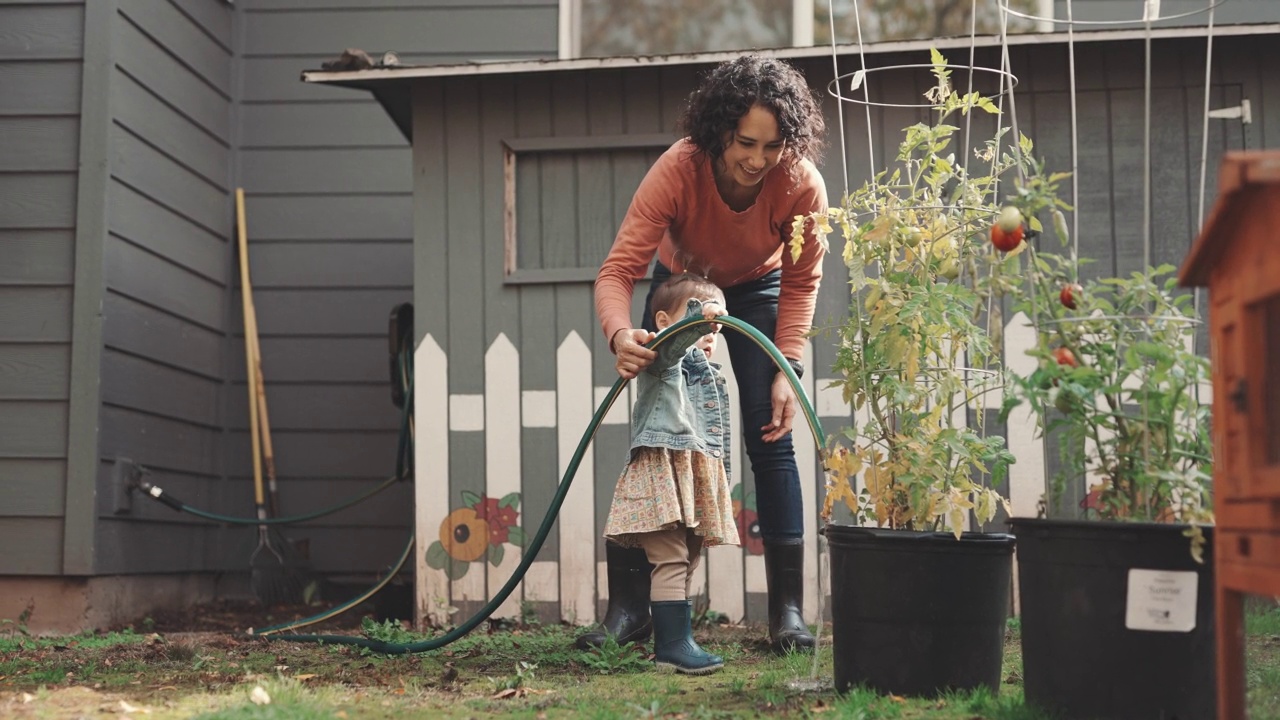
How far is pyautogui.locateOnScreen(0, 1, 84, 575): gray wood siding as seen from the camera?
3.91 meters

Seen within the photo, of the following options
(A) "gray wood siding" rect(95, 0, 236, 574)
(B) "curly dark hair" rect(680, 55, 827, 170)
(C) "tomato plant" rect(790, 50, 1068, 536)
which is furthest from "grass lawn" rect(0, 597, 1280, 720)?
(B) "curly dark hair" rect(680, 55, 827, 170)

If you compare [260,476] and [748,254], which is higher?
[748,254]

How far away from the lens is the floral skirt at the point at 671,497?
2648 mm

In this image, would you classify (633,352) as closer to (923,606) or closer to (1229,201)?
(923,606)

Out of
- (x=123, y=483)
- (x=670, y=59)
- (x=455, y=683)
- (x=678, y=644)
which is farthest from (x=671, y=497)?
(x=123, y=483)

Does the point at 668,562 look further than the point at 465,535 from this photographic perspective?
No

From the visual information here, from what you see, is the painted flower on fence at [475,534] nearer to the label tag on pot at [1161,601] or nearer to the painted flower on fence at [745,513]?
the painted flower on fence at [745,513]

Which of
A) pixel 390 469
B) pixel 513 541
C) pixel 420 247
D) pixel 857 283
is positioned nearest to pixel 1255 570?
pixel 857 283

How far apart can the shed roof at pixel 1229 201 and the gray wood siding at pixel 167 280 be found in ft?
11.0

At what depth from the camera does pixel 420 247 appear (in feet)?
13.8

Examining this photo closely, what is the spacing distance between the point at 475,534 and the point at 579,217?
43.3 inches

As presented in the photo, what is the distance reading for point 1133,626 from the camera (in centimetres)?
194

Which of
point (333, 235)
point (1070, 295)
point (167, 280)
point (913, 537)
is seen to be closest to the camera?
point (1070, 295)

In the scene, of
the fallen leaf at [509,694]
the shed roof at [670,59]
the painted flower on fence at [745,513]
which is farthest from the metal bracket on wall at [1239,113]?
the fallen leaf at [509,694]
